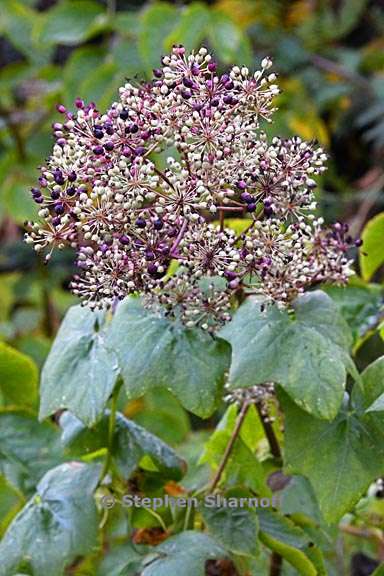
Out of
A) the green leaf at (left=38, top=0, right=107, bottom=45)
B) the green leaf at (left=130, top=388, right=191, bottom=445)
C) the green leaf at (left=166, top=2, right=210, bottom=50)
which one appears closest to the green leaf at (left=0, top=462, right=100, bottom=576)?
the green leaf at (left=130, top=388, right=191, bottom=445)

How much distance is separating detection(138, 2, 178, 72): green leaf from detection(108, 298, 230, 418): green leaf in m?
1.33

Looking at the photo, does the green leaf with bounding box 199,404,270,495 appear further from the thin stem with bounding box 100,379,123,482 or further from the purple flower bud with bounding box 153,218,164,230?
the purple flower bud with bounding box 153,218,164,230

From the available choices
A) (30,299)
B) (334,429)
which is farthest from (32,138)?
(334,429)

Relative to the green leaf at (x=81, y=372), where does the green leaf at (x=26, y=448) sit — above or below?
below

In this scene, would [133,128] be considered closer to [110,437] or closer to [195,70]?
[195,70]

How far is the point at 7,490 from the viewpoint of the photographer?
1.32 meters

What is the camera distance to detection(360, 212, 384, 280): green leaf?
1.21 meters

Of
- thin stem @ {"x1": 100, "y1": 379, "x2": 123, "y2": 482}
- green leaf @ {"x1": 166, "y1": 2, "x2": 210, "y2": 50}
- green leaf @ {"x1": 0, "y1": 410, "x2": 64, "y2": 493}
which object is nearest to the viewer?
thin stem @ {"x1": 100, "y1": 379, "x2": 123, "y2": 482}

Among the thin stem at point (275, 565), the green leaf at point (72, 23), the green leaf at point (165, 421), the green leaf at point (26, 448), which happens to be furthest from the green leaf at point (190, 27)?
the thin stem at point (275, 565)

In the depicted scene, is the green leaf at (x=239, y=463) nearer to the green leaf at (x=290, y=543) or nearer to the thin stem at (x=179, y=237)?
the green leaf at (x=290, y=543)

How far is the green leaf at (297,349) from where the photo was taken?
2.80 feet

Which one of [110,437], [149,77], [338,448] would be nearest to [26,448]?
[110,437]

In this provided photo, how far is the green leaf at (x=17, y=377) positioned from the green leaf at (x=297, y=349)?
1.50 ft

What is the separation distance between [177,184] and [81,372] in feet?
0.85
